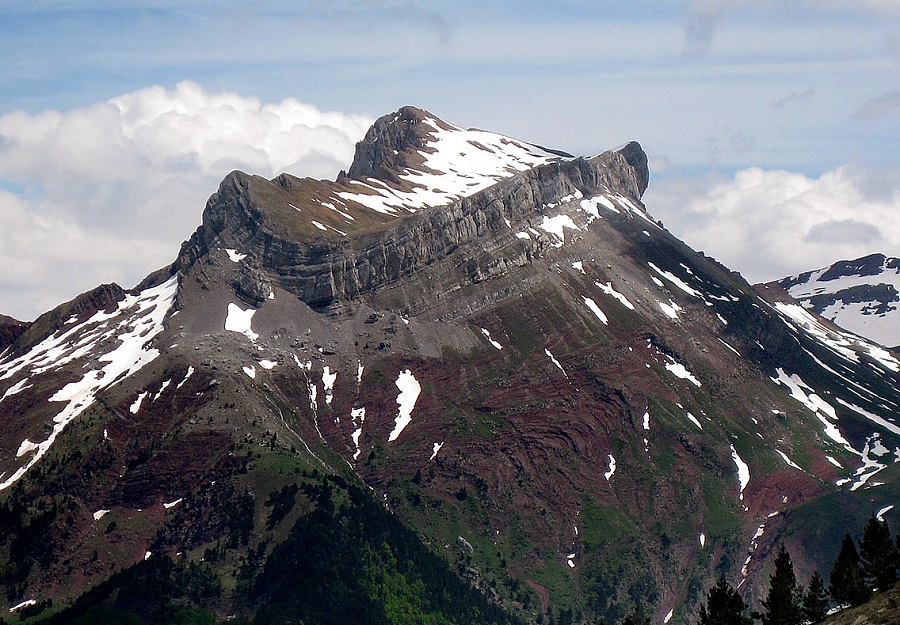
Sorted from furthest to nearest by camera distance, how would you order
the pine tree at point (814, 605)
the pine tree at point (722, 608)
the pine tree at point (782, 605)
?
the pine tree at point (722, 608), the pine tree at point (814, 605), the pine tree at point (782, 605)

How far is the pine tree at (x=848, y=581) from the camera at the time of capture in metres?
162

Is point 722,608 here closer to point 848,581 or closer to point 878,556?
point 848,581

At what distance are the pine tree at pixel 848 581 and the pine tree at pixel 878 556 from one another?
1261 mm

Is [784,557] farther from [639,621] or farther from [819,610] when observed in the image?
[639,621]

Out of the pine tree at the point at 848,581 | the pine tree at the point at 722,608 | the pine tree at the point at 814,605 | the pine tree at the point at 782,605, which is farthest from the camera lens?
the pine tree at the point at 722,608

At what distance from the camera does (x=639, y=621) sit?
16650cm

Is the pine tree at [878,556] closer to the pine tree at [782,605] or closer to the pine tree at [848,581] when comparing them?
the pine tree at [848,581]

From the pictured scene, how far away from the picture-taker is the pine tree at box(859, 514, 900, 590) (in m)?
168

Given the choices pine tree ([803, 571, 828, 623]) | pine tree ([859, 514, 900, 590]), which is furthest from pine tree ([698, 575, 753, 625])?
pine tree ([859, 514, 900, 590])

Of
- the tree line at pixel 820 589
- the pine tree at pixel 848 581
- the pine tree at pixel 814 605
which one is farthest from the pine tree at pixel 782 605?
the pine tree at pixel 848 581

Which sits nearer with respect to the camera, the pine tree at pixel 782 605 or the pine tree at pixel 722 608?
the pine tree at pixel 782 605

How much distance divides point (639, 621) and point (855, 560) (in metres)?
26.8

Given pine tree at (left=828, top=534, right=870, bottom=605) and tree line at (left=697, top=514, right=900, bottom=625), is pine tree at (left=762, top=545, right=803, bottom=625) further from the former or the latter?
pine tree at (left=828, top=534, right=870, bottom=605)

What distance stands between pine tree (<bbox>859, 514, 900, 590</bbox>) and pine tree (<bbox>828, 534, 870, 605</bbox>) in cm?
126
